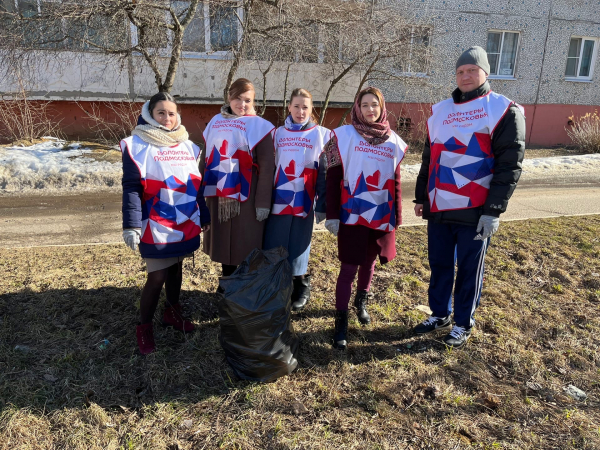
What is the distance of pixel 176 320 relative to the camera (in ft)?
10.8

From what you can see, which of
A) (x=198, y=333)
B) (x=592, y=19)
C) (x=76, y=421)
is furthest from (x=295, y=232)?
(x=592, y=19)

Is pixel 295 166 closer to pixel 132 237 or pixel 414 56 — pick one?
pixel 132 237

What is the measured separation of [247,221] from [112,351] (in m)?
1.34

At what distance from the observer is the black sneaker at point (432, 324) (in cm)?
335

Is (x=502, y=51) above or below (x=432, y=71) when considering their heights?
above

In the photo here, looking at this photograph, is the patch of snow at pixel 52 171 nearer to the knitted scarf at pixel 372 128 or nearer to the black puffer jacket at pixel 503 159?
the knitted scarf at pixel 372 128

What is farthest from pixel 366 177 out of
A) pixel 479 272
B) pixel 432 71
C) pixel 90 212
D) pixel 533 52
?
pixel 533 52

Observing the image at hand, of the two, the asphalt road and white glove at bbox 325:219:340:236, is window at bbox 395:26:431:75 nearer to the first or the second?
the asphalt road

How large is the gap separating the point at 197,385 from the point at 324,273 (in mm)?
1990

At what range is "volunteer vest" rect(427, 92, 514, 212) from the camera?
2746 mm

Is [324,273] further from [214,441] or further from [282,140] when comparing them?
[214,441]

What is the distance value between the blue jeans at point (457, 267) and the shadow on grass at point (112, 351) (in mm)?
390

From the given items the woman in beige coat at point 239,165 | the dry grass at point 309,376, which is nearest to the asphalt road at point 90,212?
the dry grass at point 309,376

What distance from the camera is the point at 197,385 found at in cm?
269
